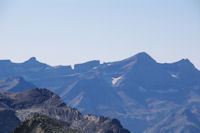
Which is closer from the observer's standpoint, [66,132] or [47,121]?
[66,132]

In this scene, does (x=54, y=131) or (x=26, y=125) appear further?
(x=26, y=125)

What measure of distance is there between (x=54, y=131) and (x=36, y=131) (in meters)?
6.34

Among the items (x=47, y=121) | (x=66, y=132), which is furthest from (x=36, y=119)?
(x=66, y=132)

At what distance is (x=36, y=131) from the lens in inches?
4173

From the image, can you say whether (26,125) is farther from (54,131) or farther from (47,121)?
(54,131)

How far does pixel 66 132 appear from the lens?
10319 centimetres

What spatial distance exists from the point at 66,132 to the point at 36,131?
21.5ft

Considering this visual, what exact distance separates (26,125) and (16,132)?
10.5ft

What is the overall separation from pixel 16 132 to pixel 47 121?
6464 millimetres

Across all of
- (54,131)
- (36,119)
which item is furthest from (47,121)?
(54,131)

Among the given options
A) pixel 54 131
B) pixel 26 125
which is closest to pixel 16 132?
pixel 26 125

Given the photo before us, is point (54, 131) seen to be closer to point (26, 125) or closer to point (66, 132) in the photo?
point (66, 132)

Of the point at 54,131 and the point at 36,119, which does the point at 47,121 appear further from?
the point at 54,131

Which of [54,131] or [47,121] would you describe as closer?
[54,131]
